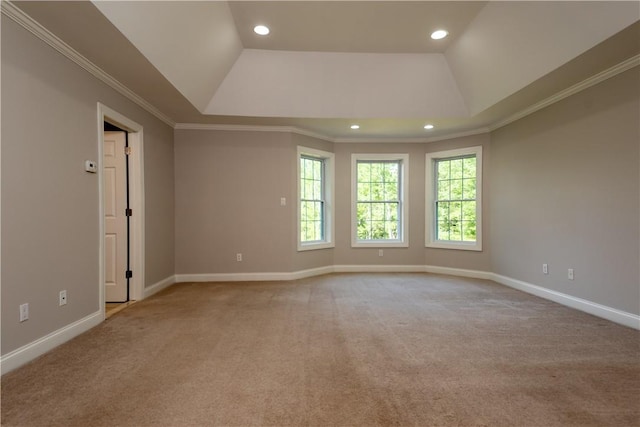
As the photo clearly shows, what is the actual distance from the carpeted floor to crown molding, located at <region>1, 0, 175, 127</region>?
238cm

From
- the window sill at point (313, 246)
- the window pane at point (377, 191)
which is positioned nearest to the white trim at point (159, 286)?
the window sill at point (313, 246)

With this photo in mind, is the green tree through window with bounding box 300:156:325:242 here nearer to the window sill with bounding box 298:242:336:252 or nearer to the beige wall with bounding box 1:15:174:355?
the window sill with bounding box 298:242:336:252

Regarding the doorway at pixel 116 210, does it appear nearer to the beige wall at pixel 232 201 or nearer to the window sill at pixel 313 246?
the beige wall at pixel 232 201

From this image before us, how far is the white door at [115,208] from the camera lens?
3.95 meters

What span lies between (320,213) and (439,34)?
3297 millimetres

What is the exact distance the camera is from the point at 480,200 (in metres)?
5.38

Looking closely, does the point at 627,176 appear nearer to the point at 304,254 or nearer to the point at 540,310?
the point at 540,310

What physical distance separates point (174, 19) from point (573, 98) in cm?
421

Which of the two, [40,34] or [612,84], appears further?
[612,84]

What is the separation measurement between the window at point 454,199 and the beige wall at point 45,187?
4948 millimetres

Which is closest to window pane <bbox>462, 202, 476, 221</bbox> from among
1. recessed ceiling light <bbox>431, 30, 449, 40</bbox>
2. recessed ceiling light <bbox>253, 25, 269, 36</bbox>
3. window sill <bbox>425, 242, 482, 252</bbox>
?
window sill <bbox>425, 242, 482, 252</bbox>

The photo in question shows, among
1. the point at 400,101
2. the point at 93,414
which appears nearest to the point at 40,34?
the point at 93,414

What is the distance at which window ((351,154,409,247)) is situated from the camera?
19.7 ft

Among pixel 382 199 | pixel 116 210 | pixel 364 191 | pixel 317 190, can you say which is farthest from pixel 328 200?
pixel 116 210
